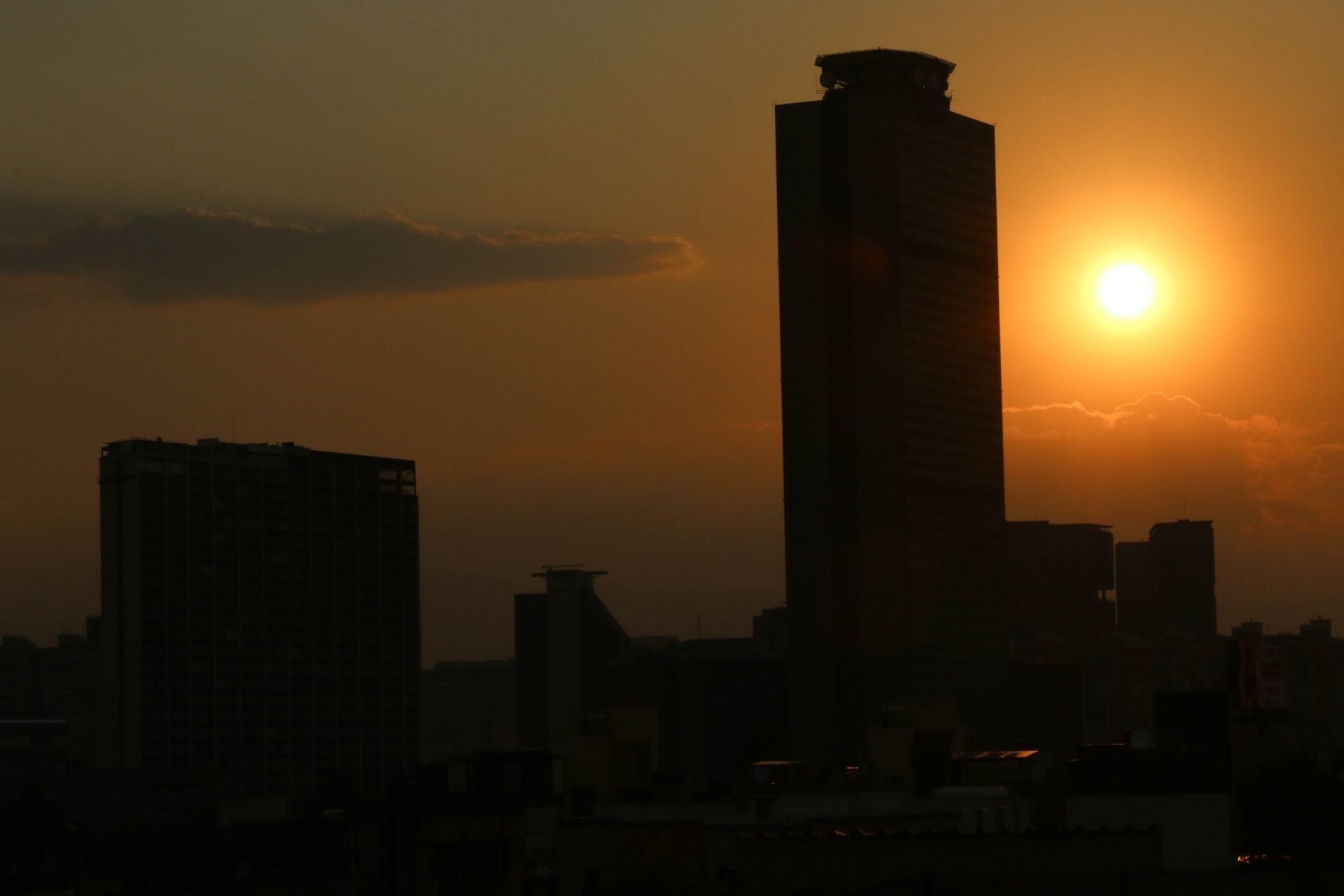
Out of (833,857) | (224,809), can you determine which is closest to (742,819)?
(833,857)

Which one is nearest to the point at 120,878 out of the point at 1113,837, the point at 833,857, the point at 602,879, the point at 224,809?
the point at 602,879

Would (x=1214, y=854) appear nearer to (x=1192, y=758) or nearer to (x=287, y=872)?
(x=1192, y=758)

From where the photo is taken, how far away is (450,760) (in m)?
135

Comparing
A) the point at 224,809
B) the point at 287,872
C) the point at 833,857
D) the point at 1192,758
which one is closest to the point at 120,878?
the point at 287,872

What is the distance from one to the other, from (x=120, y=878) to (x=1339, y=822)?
82547 millimetres

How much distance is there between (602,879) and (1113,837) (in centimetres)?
1812

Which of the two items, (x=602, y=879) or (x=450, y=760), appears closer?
(x=602, y=879)

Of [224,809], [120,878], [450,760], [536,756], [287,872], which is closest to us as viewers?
[287,872]

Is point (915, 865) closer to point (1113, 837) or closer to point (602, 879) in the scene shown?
point (1113, 837)

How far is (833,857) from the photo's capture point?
80.0 meters

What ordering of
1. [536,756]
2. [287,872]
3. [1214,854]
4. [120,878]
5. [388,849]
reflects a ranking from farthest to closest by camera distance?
[536,756] < [1214,854] < [120,878] < [287,872] < [388,849]

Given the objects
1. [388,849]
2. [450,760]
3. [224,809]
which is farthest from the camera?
[224,809]

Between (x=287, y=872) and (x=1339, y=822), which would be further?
(x=1339, y=822)

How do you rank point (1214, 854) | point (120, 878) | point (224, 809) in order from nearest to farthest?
point (120, 878), point (1214, 854), point (224, 809)
